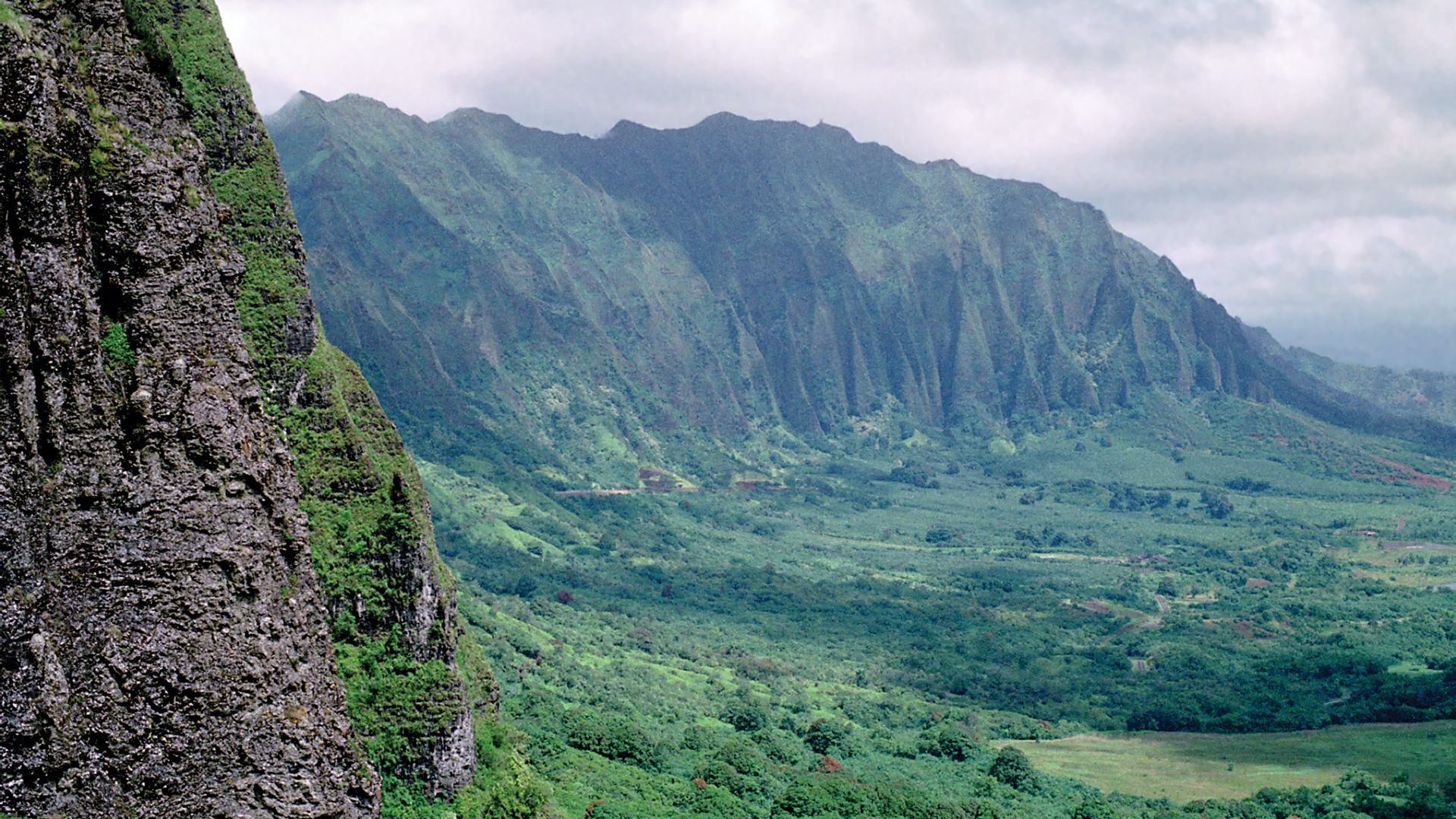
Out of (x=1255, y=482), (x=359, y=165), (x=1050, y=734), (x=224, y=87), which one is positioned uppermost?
(x=359, y=165)

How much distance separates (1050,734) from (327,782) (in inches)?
2282

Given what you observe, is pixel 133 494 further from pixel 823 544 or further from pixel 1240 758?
pixel 823 544

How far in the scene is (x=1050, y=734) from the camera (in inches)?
2429

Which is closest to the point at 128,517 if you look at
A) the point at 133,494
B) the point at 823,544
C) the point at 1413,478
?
the point at 133,494

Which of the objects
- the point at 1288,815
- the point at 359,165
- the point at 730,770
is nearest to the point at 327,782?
the point at 730,770

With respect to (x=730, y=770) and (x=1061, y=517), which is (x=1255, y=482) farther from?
(x=730, y=770)

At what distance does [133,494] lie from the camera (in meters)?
9.83

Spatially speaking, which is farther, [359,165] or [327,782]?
[359,165]

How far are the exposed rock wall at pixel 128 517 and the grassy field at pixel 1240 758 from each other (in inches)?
1959

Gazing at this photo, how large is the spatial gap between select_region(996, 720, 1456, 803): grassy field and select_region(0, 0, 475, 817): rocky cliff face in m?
49.7

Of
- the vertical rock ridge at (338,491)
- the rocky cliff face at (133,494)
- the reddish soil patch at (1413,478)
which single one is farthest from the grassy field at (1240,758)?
the reddish soil patch at (1413,478)

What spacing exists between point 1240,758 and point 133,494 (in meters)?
60.6

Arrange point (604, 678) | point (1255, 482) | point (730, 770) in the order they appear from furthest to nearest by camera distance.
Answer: point (1255, 482), point (604, 678), point (730, 770)

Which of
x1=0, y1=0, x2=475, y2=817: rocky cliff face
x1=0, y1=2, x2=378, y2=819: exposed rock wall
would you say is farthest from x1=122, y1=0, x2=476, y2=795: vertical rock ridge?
x1=0, y1=2, x2=378, y2=819: exposed rock wall
